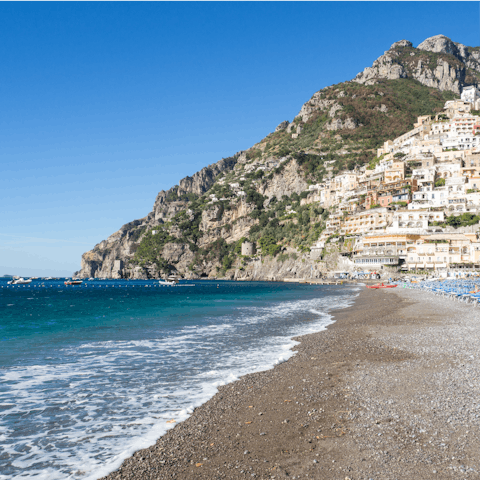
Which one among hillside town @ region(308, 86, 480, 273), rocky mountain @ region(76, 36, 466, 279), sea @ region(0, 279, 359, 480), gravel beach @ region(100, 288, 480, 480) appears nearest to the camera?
gravel beach @ region(100, 288, 480, 480)

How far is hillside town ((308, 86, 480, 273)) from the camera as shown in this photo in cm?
8650

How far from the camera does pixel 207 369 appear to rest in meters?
14.5

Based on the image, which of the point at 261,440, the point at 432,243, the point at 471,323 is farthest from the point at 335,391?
the point at 432,243

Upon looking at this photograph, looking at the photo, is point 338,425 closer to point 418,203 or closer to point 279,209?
point 418,203

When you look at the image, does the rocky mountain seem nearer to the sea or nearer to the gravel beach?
the sea

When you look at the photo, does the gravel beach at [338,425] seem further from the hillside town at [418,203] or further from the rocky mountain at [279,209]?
the rocky mountain at [279,209]

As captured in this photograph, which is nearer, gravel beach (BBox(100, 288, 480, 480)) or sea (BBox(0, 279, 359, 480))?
gravel beach (BBox(100, 288, 480, 480))

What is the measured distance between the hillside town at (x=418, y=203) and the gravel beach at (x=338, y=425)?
80.2m

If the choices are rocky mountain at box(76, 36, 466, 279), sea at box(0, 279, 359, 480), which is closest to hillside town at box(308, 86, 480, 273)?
rocky mountain at box(76, 36, 466, 279)

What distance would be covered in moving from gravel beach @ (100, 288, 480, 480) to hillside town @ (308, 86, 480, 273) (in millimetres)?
80220

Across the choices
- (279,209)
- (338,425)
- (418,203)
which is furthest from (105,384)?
(279,209)

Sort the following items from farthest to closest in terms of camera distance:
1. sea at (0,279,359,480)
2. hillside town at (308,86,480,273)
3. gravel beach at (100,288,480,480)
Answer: hillside town at (308,86,480,273) → sea at (0,279,359,480) → gravel beach at (100,288,480,480)

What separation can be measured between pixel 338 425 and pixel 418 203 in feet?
334

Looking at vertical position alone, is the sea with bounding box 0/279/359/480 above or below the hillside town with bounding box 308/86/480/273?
below
